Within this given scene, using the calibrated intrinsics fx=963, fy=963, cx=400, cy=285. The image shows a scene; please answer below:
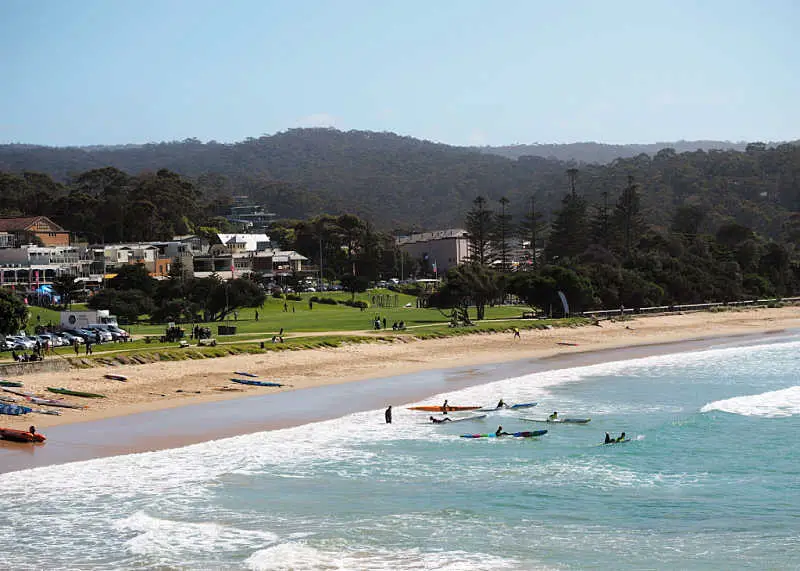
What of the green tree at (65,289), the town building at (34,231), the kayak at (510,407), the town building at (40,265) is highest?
the town building at (34,231)

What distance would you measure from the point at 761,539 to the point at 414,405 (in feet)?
49.4

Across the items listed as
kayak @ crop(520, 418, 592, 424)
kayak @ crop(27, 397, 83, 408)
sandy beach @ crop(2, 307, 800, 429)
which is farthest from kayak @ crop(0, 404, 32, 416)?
kayak @ crop(520, 418, 592, 424)

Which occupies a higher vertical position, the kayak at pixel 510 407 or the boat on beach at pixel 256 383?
the boat on beach at pixel 256 383

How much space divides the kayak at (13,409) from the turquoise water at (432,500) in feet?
19.0

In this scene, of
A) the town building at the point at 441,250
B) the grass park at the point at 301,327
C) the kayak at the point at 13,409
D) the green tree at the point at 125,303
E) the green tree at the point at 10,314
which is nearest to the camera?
the kayak at the point at 13,409

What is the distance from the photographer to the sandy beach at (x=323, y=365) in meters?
30.6

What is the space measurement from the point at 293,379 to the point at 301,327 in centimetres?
1558

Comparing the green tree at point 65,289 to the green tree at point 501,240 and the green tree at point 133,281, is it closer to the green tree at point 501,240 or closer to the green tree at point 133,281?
the green tree at point 133,281

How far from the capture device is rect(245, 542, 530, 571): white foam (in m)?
15.5

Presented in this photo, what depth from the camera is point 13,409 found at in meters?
27.2

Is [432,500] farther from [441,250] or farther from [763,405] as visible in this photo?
[441,250]

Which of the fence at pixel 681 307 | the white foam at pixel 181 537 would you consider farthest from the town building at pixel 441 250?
the white foam at pixel 181 537

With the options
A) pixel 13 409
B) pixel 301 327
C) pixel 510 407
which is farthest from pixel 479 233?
pixel 13 409

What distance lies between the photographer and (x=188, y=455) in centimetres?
2352
